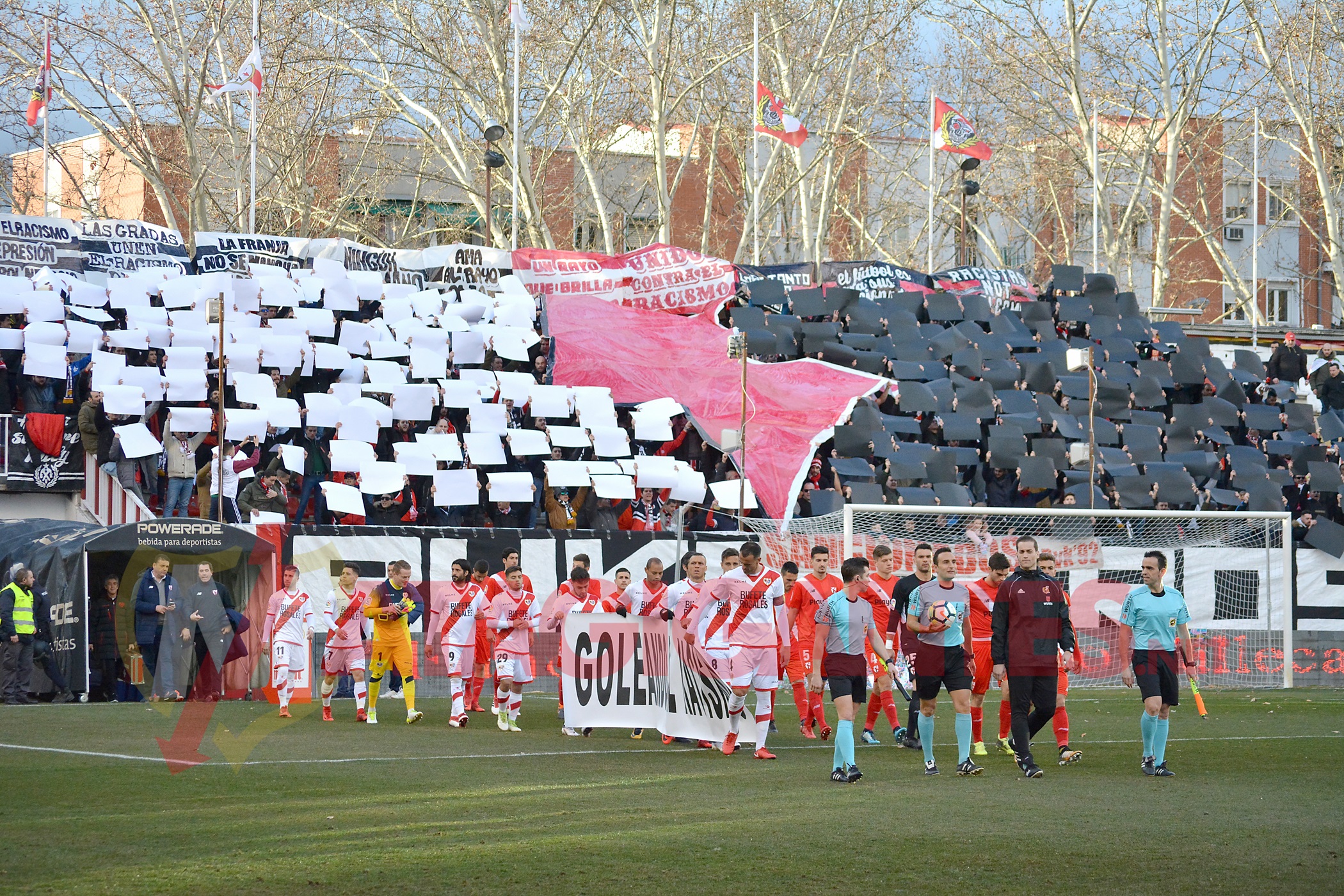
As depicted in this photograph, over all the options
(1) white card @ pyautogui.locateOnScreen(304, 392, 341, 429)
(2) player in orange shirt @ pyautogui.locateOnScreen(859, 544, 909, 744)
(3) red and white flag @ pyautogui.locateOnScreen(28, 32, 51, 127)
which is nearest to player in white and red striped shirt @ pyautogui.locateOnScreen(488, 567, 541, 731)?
(2) player in orange shirt @ pyautogui.locateOnScreen(859, 544, 909, 744)

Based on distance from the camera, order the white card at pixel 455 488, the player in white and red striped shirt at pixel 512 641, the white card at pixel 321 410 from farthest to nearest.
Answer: the white card at pixel 321 410 < the white card at pixel 455 488 < the player in white and red striped shirt at pixel 512 641

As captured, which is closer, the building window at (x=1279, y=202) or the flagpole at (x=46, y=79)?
the flagpole at (x=46, y=79)

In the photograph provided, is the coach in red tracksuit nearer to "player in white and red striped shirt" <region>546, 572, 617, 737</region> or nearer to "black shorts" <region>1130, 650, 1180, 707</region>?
"black shorts" <region>1130, 650, 1180, 707</region>

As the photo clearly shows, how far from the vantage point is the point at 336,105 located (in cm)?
4691

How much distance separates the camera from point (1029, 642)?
1302cm

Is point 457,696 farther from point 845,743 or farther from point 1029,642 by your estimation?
point 1029,642

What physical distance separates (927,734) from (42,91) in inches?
1111

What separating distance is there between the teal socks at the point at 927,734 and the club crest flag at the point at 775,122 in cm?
2343

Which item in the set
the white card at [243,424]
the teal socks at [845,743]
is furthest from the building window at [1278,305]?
the teal socks at [845,743]

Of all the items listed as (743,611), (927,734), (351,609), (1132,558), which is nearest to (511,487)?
(351,609)

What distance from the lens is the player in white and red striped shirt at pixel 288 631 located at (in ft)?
61.3

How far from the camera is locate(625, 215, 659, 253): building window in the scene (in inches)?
2141

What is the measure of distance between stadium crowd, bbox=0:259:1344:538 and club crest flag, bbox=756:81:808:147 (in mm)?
3980

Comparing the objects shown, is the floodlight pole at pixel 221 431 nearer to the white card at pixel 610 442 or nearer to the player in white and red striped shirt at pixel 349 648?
the player in white and red striped shirt at pixel 349 648
